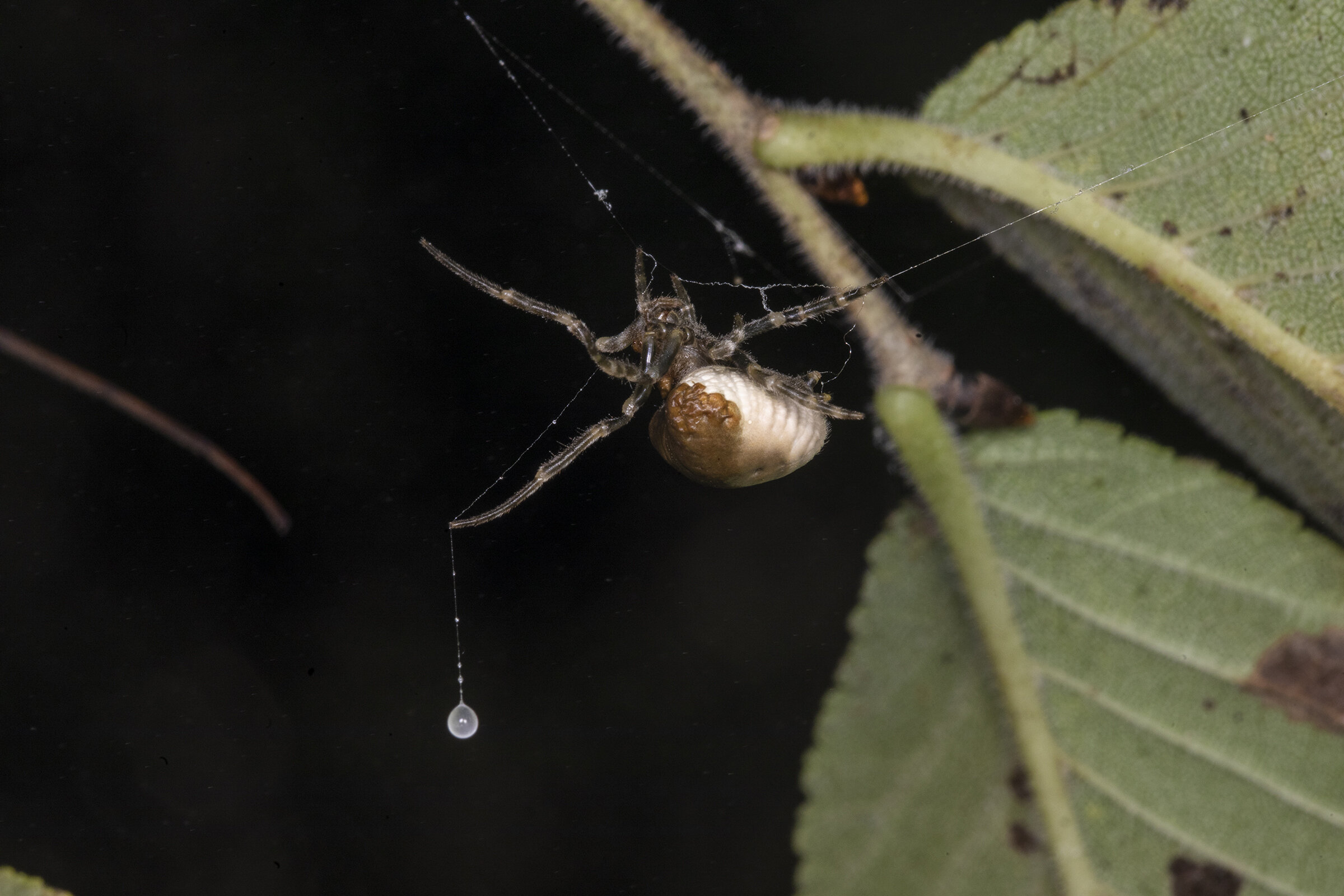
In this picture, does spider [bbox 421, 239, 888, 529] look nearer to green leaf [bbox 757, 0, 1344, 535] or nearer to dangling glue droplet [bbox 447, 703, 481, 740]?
green leaf [bbox 757, 0, 1344, 535]

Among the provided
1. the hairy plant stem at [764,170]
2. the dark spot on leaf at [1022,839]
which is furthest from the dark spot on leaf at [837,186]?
the dark spot on leaf at [1022,839]

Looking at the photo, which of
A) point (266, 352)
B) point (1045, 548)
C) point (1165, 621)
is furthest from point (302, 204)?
point (1165, 621)

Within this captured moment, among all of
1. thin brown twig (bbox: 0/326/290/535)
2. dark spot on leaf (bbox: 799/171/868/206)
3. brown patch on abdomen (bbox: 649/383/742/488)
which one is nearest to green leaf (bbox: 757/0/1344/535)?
dark spot on leaf (bbox: 799/171/868/206)

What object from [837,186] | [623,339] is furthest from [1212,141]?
[623,339]

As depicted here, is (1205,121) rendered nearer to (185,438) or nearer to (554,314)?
(554,314)

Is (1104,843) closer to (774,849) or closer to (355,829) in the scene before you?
(774,849)
